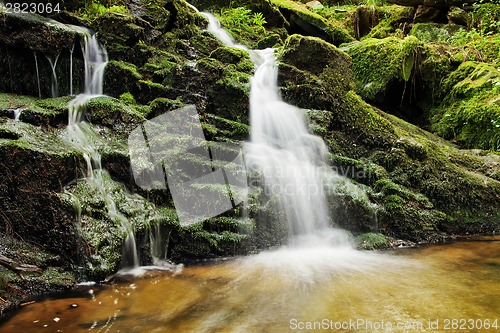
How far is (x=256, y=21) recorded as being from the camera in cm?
1141

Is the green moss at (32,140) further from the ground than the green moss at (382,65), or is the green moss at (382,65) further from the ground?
the green moss at (382,65)

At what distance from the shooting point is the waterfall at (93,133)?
14.8 ft

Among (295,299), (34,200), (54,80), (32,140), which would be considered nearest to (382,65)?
(295,299)

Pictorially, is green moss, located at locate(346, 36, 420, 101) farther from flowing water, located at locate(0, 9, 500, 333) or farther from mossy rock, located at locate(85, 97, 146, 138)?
mossy rock, located at locate(85, 97, 146, 138)

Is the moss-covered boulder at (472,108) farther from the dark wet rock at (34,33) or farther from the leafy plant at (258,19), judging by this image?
the dark wet rock at (34,33)

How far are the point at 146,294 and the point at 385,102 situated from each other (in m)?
7.90

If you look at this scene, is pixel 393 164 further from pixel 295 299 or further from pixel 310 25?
pixel 310 25

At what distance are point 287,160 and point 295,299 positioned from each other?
2.98 m

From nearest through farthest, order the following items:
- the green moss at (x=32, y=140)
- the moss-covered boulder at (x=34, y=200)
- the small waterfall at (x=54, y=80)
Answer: the moss-covered boulder at (x=34, y=200)
the green moss at (x=32, y=140)
the small waterfall at (x=54, y=80)

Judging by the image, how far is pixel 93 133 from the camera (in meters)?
5.35

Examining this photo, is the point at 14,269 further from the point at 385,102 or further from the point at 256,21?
the point at 256,21

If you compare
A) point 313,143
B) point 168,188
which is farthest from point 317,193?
point 168,188

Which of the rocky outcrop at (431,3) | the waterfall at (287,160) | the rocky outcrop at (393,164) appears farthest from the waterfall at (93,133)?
the rocky outcrop at (431,3)

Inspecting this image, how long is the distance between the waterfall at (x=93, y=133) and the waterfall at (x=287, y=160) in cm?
215
